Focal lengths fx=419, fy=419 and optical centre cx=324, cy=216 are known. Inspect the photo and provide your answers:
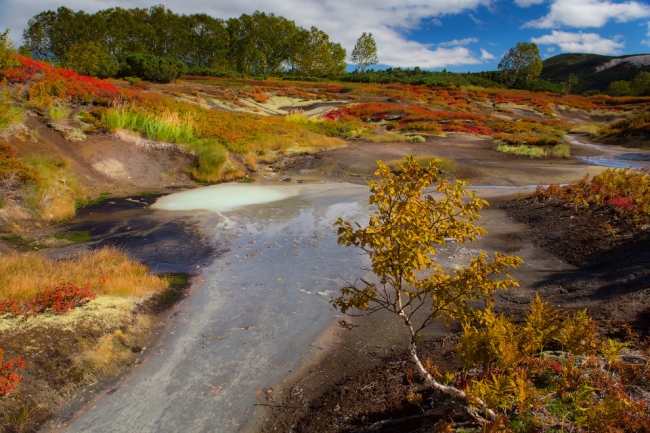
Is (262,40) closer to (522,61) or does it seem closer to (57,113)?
(522,61)

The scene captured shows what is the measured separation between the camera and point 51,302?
595 cm

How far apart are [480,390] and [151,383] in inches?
153

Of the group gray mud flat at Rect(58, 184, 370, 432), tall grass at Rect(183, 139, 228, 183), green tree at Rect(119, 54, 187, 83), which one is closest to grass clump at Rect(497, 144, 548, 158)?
tall grass at Rect(183, 139, 228, 183)

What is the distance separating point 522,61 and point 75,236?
9461cm

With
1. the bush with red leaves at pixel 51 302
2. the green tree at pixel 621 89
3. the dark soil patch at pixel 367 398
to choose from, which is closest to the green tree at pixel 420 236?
the dark soil patch at pixel 367 398

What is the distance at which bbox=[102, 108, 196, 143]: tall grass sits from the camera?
678 inches

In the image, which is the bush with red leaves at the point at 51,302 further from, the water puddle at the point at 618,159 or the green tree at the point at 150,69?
the green tree at the point at 150,69

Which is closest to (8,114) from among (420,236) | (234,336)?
(234,336)

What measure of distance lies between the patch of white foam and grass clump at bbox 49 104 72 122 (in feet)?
19.7

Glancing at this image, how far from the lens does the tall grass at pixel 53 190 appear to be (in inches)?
441

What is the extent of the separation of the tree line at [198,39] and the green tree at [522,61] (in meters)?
36.7

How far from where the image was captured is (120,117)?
17.5 meters

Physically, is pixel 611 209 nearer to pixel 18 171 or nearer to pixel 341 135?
pixel 18 171

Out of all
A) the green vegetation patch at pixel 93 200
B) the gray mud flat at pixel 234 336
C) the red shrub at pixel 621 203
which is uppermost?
the red shrub at pixel 621 203
